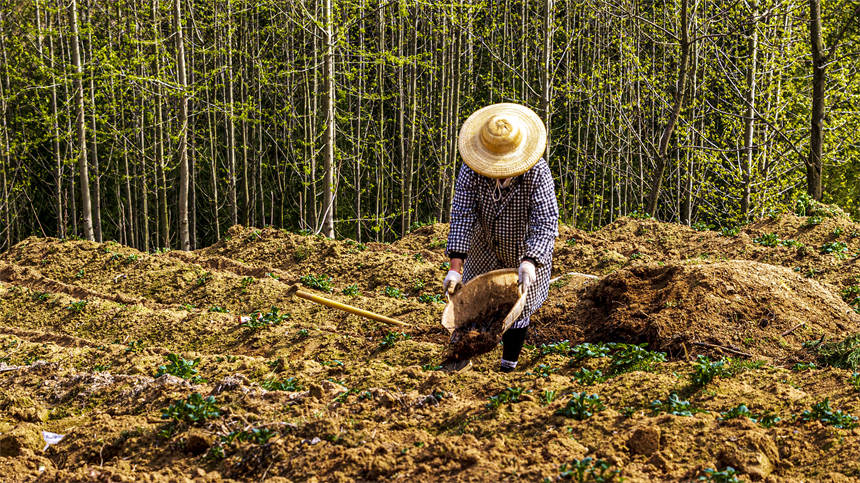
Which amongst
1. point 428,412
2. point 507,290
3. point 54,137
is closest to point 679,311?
point 507,290

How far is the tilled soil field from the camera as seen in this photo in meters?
3.54

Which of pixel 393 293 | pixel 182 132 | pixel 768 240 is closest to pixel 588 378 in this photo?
pixel 393 293

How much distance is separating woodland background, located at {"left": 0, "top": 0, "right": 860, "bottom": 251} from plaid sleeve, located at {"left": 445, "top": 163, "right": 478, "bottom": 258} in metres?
6.60

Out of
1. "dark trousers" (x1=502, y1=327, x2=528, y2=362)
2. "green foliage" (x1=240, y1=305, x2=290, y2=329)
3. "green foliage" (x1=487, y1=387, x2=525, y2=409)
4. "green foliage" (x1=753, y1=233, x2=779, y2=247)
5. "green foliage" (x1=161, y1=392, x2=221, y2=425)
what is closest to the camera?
"green foliage" (x1=487, y1=387, x2=525, y2=409)

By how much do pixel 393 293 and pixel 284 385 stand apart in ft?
12.8

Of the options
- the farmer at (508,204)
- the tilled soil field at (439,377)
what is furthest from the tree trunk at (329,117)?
the farmer at (508,204)

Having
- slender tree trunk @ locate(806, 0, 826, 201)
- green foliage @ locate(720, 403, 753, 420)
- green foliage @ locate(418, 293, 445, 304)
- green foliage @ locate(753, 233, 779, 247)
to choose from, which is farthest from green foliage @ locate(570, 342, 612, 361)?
slender tree trunk @ locate(806, 0, 826, 201)

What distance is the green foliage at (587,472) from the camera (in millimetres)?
3186

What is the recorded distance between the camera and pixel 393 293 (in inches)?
344

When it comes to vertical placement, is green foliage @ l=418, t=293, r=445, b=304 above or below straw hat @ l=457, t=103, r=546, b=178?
below

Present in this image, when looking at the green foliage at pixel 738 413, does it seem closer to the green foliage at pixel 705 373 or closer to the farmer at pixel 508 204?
the green foliage at pixel 705 373

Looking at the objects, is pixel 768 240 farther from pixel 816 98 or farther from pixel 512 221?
pixel 512 221

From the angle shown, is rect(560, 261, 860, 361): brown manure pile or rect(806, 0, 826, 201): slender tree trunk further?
rect(806, 0, 826, 201): slender tree trunk

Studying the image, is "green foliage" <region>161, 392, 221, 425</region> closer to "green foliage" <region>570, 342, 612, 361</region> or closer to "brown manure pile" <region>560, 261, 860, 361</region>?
"green foliage" <region>570, 342, 612, 361</region>
